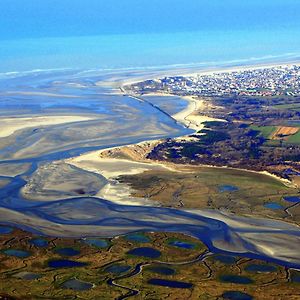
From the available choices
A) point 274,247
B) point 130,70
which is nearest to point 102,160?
point 274,247

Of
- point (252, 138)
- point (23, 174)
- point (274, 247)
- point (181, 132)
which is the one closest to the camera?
point (274, 247)

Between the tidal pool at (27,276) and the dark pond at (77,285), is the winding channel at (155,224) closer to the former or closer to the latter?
the dark pond at (77,285)

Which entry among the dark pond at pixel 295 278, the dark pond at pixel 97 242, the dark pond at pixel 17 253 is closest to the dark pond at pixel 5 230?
the dark pond at pixel 17 253

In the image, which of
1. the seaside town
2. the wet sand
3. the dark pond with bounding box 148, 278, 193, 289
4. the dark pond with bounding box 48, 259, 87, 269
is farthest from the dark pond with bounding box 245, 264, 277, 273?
the seaside town

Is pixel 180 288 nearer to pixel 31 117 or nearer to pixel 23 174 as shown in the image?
pixel 23 174

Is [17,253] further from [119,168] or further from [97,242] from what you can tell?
[119,168]

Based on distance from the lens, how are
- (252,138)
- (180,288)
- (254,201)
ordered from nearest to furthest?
(180,288) < (254,201) < (252,138)

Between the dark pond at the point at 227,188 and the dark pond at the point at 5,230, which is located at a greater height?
the dark pond at the point at 5,230

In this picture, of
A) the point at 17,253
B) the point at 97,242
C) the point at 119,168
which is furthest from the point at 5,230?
the point at 119,168
